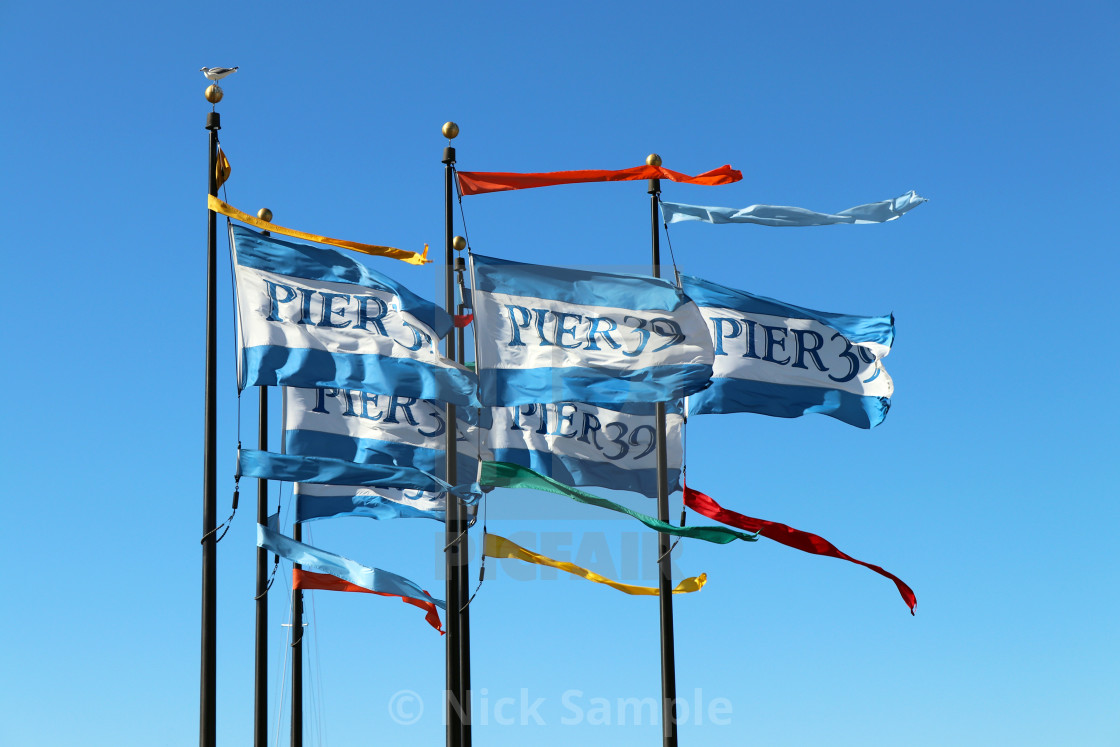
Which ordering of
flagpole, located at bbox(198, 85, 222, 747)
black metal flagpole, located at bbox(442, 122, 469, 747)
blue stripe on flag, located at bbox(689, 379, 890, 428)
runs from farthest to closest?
1. blue stripe on flag, located at bbox(689, 379, 890, 428)
2. black metal flagpole, located at bbox(442, 122, 469, 747)
3. flagpole, located at bbox(198, 85, 222, 747)

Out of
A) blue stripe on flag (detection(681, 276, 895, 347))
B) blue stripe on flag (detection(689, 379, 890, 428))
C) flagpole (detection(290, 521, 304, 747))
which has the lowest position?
flagpole (detection(290, 521, 304, 747))

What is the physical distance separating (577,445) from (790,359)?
3740 millimetres

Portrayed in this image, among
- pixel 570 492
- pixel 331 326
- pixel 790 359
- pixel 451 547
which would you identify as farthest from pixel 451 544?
pixel 790 359

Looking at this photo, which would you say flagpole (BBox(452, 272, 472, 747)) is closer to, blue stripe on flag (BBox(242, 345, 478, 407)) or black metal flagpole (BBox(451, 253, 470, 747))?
black metal flagpole (BBox(451, 253, 470, 747))

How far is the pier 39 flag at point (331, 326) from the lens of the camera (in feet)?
64.8

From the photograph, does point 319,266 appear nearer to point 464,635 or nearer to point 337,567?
point 337,567

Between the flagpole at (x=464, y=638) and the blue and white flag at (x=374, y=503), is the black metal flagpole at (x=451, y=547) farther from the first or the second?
the blue and white flag at (x=374, y=503)

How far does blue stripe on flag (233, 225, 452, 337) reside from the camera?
66.0 ft

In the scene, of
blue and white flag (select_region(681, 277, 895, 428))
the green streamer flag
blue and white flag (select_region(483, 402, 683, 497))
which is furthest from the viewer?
blue and white flag (select_region(483, 402, 683, 497))

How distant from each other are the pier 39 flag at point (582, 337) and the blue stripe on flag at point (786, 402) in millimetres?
1467

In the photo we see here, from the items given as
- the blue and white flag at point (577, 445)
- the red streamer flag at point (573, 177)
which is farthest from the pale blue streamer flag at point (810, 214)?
the blue and white flag at point (577, 445)

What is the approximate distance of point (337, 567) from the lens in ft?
70.6

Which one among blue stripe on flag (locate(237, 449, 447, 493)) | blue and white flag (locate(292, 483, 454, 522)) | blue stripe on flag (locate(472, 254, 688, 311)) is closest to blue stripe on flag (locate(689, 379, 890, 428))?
blue stripe on flag (locate(472, 254, 688, 311))

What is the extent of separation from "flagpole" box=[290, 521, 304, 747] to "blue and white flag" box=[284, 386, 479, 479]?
1.53 m
